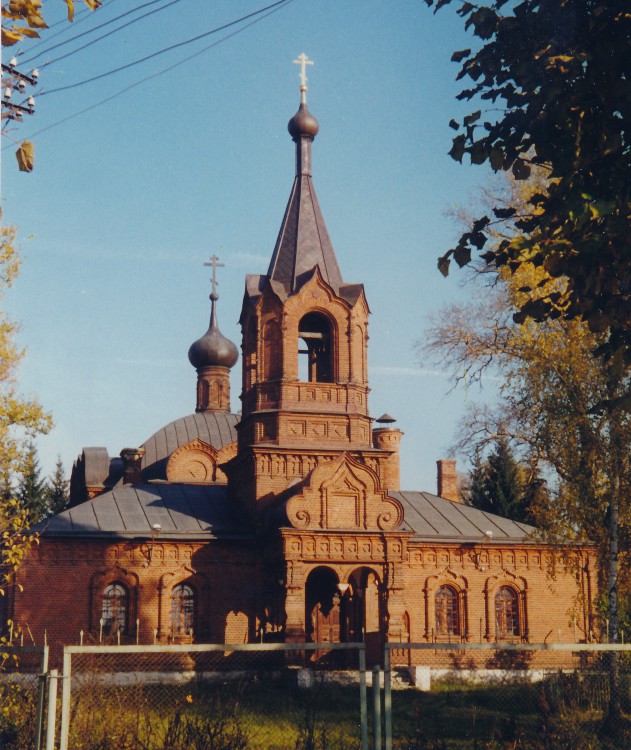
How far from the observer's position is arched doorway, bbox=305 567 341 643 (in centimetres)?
2672

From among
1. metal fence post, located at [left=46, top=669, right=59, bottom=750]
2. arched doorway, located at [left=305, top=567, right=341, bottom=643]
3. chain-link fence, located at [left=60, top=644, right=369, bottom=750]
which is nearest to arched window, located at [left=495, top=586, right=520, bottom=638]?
arched doorway, located at [left=305, top=567, right=341, bottom=643]

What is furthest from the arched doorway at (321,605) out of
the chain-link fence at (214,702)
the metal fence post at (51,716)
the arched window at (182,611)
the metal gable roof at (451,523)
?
the metal fence post at (51,716)

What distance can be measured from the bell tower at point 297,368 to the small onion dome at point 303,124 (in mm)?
→ 1309

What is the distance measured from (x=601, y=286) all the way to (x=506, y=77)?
6.60 ft

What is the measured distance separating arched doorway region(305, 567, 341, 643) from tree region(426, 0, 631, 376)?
1875cm

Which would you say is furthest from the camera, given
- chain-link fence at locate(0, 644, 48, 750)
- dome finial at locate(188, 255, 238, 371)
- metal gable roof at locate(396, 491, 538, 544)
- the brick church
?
dome finial at locate(188, 255, 238, 371)

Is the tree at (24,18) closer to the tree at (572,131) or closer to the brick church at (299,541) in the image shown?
the tree at (572,131)

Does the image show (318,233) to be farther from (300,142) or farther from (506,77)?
(506,77)

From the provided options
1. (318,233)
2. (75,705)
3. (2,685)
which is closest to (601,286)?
(75,705)

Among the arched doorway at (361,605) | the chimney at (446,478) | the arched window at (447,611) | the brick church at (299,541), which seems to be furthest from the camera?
the chimney at (446,478)

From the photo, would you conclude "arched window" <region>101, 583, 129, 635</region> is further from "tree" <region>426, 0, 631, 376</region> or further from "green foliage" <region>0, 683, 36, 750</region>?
"tree" <region>426, 0, 631, 376</region>

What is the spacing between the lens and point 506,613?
2752 cm

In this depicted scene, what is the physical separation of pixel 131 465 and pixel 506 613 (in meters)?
12.3

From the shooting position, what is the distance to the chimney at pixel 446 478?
35.0 metres
